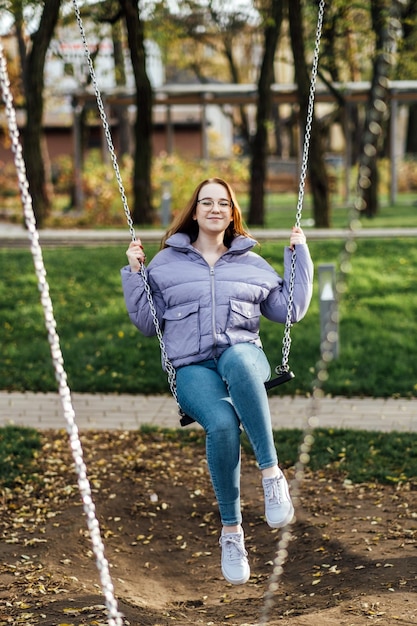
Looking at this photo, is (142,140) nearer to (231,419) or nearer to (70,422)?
(231,419)

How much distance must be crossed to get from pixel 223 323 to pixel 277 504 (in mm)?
825

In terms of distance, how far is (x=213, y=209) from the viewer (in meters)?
4.74

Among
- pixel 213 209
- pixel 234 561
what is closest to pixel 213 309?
pixel 213 209

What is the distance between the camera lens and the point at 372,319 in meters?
10.1

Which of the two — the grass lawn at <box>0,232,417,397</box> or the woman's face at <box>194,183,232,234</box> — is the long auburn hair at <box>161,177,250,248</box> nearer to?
the woman's face at <box>194,183,232,234</box>

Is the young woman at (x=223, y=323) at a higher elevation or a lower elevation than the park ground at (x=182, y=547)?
higher

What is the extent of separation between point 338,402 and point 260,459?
396 centimetres

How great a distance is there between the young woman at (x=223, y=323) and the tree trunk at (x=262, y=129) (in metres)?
12.2

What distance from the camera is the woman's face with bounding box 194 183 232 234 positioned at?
4742 mm

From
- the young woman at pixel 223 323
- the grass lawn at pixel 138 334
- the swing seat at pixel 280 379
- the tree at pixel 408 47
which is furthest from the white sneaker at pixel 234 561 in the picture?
the tree at pixel 408 47

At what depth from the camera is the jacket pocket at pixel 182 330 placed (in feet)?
14.9

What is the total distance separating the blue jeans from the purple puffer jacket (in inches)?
8.2

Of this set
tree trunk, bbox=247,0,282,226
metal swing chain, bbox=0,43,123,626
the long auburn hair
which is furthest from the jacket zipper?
tree trunk, bbox=247,0,282,226

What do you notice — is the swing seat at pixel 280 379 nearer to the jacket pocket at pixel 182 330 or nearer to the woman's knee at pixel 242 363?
A: the woman's knee at pixel 242 363
